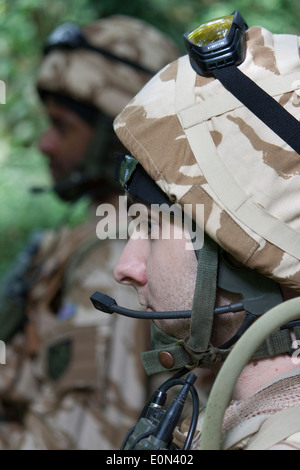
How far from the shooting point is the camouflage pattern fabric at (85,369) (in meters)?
2.45

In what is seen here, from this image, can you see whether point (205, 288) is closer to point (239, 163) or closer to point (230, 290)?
point (230, 290)

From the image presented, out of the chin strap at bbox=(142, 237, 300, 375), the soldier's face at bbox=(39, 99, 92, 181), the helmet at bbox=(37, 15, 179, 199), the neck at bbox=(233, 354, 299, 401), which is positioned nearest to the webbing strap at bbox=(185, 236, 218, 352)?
the chin strap at bbox=(142, 237, 300, 375)

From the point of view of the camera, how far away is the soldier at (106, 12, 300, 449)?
1254mm

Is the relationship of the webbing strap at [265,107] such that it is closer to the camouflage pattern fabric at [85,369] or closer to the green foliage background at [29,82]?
the camouflage pattern fabric at [85,369]

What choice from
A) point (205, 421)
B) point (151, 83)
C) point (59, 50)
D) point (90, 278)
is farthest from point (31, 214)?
point (205, 421)

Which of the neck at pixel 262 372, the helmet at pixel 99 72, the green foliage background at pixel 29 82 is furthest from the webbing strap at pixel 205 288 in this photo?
the green foliage background at pixel 29 82

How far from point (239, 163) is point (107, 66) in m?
2.23

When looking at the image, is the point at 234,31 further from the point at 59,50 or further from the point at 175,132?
the point at 59,50

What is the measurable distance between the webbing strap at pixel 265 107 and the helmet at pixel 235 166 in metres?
0.01

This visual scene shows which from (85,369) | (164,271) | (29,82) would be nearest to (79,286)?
(85,369)

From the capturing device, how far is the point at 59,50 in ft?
11.3

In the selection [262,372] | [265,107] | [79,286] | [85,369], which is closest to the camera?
[265,107]

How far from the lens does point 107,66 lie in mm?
3336

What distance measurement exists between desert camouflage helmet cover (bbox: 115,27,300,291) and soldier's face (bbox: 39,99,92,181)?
6.66ft
